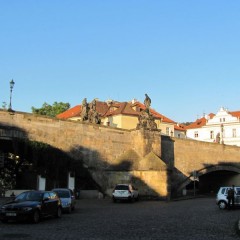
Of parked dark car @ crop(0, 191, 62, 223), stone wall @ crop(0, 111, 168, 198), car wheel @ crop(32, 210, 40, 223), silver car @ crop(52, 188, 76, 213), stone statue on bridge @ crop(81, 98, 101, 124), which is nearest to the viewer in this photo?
parked dark car @ crop(0, 191, 62, 223)

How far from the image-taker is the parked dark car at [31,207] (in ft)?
53.6

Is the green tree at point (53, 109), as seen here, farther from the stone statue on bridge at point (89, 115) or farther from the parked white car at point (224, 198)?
the parked white car at point (224, 198)

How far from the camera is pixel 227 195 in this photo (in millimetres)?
26594

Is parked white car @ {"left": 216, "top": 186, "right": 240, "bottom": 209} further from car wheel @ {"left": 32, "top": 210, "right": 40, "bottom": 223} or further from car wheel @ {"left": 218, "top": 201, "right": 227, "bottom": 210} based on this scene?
car wheel @ {"left": 32, "top": 210, "right": 40, "bottom": 223}

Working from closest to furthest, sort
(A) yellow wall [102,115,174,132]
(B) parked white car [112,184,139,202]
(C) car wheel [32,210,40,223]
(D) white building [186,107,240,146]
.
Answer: (C) car wheel [32,210,40,223] → (B) parked white car [112,184,139,202] → (A) yellow wall [102,115,174,132] → (D) white building [186,107,240,146]

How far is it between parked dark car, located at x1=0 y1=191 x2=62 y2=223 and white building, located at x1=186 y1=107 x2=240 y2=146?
67550 millimetres

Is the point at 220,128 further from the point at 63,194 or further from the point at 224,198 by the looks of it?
the point at 63,194

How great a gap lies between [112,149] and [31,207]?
851 inches

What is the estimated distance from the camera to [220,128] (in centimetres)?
8731

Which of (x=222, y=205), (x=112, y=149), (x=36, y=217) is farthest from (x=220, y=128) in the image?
(x=36, y=217)

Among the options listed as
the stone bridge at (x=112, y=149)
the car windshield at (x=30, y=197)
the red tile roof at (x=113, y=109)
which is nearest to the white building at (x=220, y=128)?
the red tile roof at (x=113, y=109)

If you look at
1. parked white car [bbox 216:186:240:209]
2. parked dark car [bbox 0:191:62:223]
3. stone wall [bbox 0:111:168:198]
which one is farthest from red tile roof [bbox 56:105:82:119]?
parked dark car [bbox 0:191:62:223]

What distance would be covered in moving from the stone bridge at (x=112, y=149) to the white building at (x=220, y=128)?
4137 cm

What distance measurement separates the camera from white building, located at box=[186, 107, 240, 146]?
85812mm
